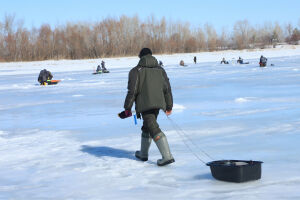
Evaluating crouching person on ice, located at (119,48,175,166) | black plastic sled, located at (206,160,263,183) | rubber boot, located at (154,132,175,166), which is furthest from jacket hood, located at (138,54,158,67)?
black plastic sled, located at (206,160,263,183)

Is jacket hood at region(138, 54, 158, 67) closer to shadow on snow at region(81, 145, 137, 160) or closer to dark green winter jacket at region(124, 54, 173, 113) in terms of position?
dark green winter jacket at region(124, 54, 173, 113)

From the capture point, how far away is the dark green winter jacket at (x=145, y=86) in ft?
16.5

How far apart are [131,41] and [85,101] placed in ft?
237

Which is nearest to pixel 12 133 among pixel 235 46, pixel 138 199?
pixel 138 199

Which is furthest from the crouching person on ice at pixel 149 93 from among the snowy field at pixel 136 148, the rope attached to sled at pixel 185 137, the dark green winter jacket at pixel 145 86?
the rope attached to sled at pixel 185 137

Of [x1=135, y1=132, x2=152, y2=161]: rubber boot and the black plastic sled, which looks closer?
the black plastic sled

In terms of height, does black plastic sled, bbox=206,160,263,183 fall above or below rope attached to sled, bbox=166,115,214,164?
above

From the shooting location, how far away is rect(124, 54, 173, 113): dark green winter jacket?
5.03 m

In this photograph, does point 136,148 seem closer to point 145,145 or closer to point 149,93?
point 145,145

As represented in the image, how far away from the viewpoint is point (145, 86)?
505 cm

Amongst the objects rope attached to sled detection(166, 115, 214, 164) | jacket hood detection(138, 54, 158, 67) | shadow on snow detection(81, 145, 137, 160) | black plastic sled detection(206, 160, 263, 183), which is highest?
jacket hood detection(138, 54, 158, 67)

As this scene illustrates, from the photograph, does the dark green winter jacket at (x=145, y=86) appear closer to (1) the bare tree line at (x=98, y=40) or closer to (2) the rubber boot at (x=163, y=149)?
(2) the rubber boot at (x=163, y=149)

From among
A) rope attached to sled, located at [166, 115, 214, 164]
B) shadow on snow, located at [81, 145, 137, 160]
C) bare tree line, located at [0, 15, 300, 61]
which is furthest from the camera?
bare tree line, located at [0, 15, 300, 61]

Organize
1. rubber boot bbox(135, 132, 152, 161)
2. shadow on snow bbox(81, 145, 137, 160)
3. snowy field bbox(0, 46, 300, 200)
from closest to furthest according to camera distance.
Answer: snowy field bbox(0, 46, 300, 200) → rubber boot bbox(135, 132, 152, 161) → shadow on snow bbox(81, 145, 137, 160)
